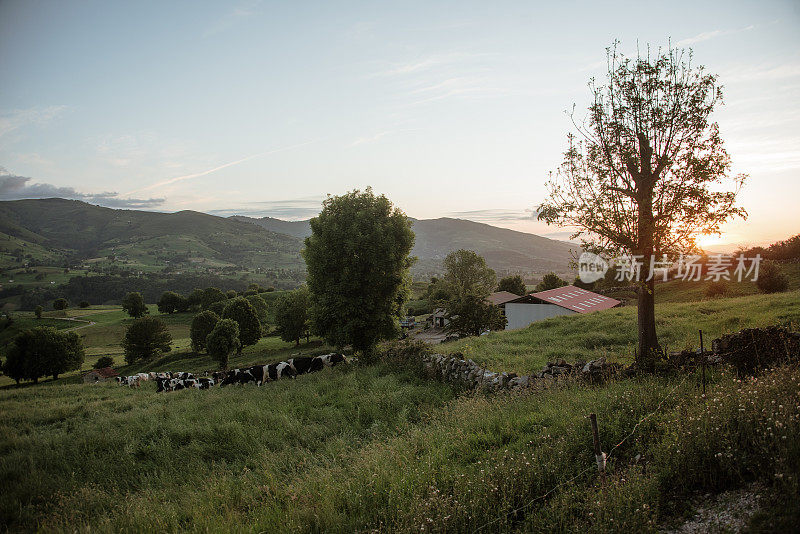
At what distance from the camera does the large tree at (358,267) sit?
19.0 metres

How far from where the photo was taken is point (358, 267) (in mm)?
19109

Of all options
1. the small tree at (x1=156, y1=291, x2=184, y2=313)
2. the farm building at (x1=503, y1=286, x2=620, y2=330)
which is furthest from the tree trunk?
the small tree at (x1=156, y1=291, x2=184, y2=313)

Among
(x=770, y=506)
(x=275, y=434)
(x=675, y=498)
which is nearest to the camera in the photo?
(x=770, y=506)

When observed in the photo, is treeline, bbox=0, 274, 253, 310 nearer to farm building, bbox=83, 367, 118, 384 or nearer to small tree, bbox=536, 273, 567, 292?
farm building, bbox=83, 367, 118, 384

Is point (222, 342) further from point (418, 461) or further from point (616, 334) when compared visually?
point (418, 461)

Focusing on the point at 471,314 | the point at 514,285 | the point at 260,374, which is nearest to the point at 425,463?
the point at 260,374

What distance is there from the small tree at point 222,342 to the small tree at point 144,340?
76.2 feet

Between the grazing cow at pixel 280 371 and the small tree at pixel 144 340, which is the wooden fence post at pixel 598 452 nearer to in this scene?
the grazing cow at pixel 280 371

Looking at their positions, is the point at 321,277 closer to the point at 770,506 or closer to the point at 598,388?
the point at 598,388

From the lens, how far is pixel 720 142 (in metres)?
9.70

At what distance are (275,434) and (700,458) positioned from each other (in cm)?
904

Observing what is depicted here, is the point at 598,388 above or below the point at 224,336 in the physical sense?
above

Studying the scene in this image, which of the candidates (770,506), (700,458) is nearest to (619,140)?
(700,458)

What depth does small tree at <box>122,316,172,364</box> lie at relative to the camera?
56812 millimetres
